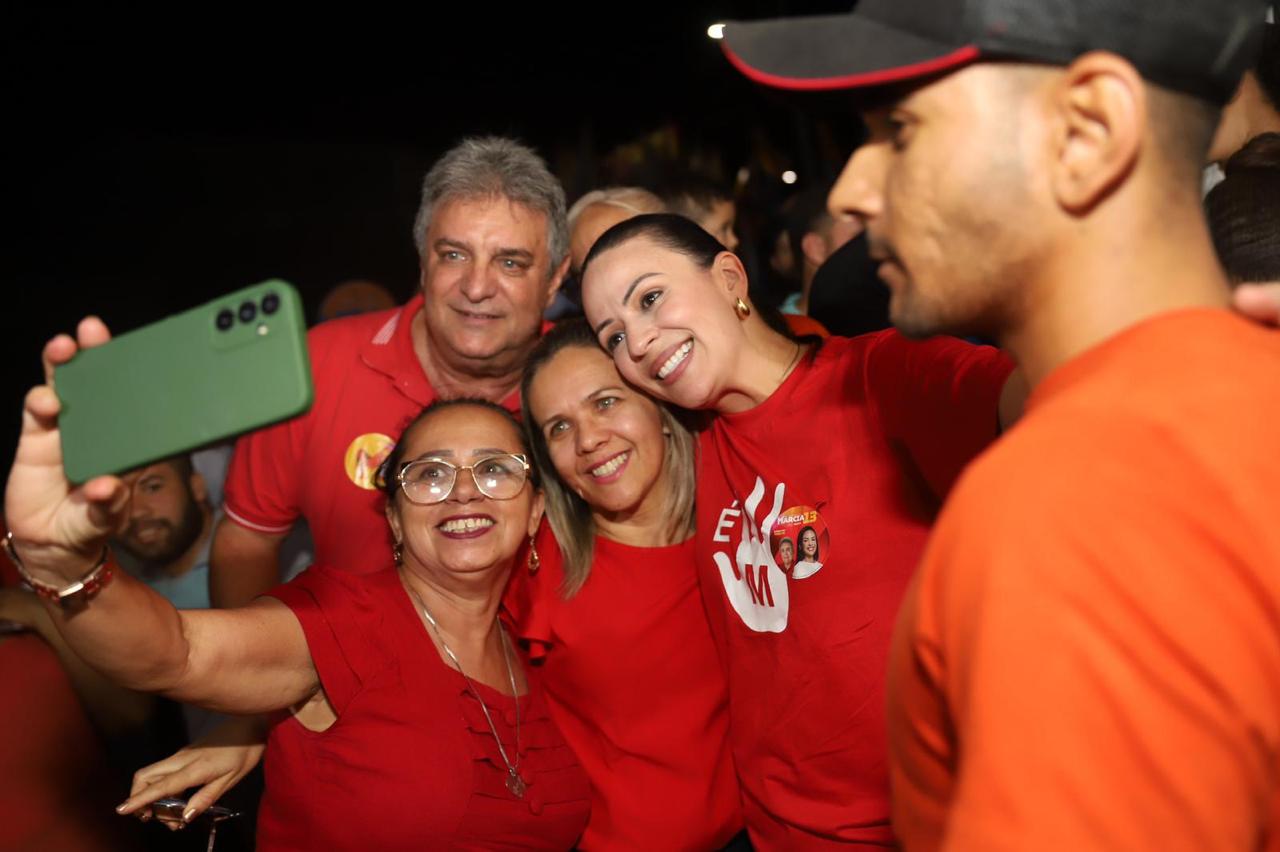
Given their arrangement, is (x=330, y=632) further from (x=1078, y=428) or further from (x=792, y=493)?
(x=1078, y=428)

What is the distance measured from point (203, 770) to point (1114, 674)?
180cm

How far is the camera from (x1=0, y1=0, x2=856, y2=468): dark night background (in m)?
5.18

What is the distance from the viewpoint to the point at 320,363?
2779 millimetres

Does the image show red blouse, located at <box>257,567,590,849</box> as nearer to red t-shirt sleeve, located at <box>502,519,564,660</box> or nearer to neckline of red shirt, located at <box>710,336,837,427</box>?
red t-shirt sleeve, located at <box>502,519,564,660</box>

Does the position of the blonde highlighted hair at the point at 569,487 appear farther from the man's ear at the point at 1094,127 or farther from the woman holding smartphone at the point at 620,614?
the man's ear at the point at 1094,127

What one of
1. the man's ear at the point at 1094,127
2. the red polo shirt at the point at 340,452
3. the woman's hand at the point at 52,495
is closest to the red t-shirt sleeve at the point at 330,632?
the red polo shirt at the point at 340,452

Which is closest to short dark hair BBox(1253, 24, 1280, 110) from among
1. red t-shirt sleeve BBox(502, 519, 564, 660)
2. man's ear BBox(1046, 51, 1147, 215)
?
man's ear BBox(1046, 51, 1147, 215)

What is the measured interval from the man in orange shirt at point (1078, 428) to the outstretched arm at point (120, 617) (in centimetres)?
88

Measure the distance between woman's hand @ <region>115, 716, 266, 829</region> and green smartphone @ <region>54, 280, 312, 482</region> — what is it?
2.98 ft

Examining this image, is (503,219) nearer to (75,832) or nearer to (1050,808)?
(75,832)

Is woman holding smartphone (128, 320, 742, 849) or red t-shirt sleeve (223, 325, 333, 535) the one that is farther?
red t-shirt sleeve (223, 325, 333, 535)

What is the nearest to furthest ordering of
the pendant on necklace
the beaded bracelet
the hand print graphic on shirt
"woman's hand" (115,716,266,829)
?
the beaded bracelet → "woman's hand" (115,716,266,829) → the hand print graphic on shirt → the pendant on necklace

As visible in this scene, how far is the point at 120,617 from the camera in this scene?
1.38 metres

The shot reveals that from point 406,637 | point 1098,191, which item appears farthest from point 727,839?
point 1098,191
